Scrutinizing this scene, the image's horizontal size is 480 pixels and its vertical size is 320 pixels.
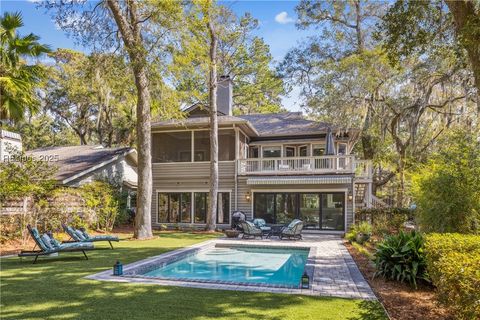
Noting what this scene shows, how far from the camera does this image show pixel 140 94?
1465 centimetres

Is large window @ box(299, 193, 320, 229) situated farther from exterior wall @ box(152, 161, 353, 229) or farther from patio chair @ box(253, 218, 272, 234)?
patio chair @ box(253, 218, 272, 234)

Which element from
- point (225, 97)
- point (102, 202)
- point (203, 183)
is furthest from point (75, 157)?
point (225, 97)

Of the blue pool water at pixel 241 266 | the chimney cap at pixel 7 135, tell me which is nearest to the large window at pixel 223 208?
the blue pool water at pixel 241 266

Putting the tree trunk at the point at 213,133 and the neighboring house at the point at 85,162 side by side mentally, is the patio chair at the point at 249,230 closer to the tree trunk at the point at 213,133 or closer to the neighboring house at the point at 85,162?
the tree trunk at the point at 213,133

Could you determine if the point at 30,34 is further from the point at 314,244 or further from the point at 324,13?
the point at 324,13

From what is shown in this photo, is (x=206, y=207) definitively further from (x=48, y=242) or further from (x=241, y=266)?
(x=48, y=242)

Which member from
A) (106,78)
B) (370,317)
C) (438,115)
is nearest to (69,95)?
(106,78)

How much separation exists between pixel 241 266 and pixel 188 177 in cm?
1048

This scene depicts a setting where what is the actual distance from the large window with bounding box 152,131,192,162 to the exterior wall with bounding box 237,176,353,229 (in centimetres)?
405

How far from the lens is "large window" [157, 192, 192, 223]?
67.4 feet

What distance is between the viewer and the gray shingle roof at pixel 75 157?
18353 mm

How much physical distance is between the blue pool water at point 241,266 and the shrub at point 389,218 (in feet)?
19.1

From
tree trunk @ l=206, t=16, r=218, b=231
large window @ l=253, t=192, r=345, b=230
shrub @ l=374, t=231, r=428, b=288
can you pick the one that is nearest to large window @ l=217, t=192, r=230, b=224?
large window @ l=253, t=192, r=345, b=230

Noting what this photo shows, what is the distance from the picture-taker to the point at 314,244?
45.0 feet
